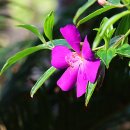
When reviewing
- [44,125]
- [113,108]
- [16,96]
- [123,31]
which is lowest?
[113,108]

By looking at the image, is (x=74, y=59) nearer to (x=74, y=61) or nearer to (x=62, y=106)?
(x=74, y=61)

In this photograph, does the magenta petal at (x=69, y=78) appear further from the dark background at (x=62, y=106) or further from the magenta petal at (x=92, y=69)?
the dark background at (x=62, y=106)

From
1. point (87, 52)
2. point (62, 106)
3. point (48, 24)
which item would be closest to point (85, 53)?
point (87, 52)

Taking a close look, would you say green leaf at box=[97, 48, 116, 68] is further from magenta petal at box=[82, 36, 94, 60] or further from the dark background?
the dark background

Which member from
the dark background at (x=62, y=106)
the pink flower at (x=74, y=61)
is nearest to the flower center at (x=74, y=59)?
the pink flower at (x=74, y=61)

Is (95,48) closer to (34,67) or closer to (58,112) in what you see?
(58,112)

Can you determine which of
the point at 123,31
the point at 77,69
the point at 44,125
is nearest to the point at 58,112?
the point at 44,125
